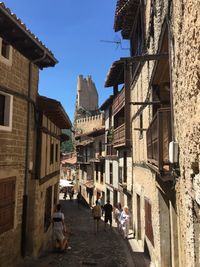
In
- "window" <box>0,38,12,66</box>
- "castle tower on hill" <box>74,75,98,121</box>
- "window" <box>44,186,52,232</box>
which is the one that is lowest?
"window" <box>44,186,52,232</box>

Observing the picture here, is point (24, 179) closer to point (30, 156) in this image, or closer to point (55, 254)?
point (30, 156)

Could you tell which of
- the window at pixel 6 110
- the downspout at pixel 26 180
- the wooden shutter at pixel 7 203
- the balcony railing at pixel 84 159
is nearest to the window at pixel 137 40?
the downspout at pixel 26 180

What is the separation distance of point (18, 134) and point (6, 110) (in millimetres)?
878

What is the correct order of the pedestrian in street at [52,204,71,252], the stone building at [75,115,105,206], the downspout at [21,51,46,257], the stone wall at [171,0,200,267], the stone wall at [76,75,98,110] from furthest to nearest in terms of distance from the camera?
the stone wall at [76,75,98,110] → the stone building at [75,115,105,206] → the pedestrian in street at [52,204,71,252] → the downspout at [21,51,46,257] → the stone wall at [171,0,200,267]

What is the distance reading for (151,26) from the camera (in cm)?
988

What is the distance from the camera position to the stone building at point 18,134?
8.23 metres

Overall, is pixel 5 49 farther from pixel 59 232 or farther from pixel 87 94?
pixel 87 94

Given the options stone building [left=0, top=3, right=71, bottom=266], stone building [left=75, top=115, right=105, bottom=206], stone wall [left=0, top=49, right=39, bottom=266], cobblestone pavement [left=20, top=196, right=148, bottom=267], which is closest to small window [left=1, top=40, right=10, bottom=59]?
stone building [left=0, top=3, right=71, bottom=266]

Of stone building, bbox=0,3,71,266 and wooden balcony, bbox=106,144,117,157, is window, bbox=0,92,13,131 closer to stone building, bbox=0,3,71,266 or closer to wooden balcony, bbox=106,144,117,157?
stone building, bbox=0,3,71,266

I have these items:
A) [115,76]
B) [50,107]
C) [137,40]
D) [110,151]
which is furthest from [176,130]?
[110,151]

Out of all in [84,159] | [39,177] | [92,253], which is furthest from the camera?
[84,159]

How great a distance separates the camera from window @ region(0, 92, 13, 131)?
8481 mm

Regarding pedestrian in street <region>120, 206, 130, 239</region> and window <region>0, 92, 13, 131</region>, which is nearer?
window <region>0, 92, 13, 131</region>

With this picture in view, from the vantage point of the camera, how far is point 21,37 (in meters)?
8.80
